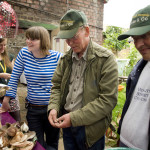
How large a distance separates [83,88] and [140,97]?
40cm

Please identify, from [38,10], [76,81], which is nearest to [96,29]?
[38,10]

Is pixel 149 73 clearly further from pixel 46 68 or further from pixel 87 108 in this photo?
pixel 46 68

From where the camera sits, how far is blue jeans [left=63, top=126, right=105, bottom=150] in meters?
1.25

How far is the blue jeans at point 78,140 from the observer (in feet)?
4.09

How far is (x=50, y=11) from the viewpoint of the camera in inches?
182

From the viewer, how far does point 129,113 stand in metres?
1.04

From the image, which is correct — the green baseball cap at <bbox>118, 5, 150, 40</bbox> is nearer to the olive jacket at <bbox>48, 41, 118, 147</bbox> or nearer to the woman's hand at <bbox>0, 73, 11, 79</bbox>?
the olive jacket at <bbox>48, 41, 118, 147</bbox>

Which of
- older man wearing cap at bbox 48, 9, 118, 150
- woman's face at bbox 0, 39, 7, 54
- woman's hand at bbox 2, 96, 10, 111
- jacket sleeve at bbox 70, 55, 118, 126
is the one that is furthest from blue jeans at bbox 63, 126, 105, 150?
woman's face at bbox 0, 39, 7, 54

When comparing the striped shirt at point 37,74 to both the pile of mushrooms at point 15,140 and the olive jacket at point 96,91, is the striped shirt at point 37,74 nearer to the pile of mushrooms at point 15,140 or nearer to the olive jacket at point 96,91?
the olive jacket at point 96,91

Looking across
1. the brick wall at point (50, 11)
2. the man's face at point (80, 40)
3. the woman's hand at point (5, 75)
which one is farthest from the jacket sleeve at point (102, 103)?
the brick wall at point (50, 11)

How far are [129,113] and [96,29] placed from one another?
481cm

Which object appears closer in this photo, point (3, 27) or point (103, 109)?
point (103, 109)

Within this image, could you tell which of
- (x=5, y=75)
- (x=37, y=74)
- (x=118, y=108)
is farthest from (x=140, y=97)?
(x=118, y=108)

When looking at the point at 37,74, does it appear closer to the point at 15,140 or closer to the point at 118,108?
the point at 15,140
